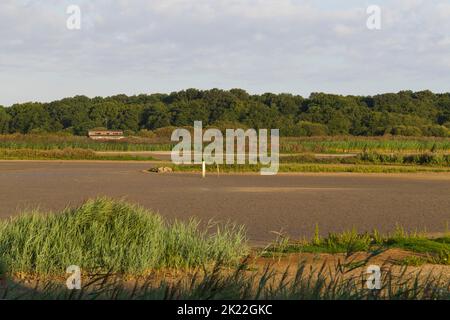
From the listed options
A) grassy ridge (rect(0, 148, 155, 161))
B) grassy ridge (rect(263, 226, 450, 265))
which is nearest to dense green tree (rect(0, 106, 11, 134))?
grassy ridge (rect(0, 148, 155, 161))

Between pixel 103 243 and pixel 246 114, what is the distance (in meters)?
101

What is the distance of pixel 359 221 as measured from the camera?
17141mm

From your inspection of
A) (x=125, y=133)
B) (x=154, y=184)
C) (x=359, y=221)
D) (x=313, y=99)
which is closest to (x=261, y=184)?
(x=154, y=184)

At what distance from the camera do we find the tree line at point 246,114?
106m

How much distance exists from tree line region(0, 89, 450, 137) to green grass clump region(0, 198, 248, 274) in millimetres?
85900

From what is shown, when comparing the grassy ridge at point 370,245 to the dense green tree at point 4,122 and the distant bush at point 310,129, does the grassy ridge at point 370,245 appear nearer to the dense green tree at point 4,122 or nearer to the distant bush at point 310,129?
the distant bush at point 310,129

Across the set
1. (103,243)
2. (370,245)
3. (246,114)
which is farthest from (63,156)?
(246,114)

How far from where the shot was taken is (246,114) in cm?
11112

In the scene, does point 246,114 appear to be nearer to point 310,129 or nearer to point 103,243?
point 310,129

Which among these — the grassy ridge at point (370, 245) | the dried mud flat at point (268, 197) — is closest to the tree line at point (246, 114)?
the dried mud flat at point (268, 197)

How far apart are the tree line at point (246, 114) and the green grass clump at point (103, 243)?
85900 mm

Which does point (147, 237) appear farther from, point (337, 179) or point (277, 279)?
point (337, 179)

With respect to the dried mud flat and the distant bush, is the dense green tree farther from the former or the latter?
the dried mud flat
